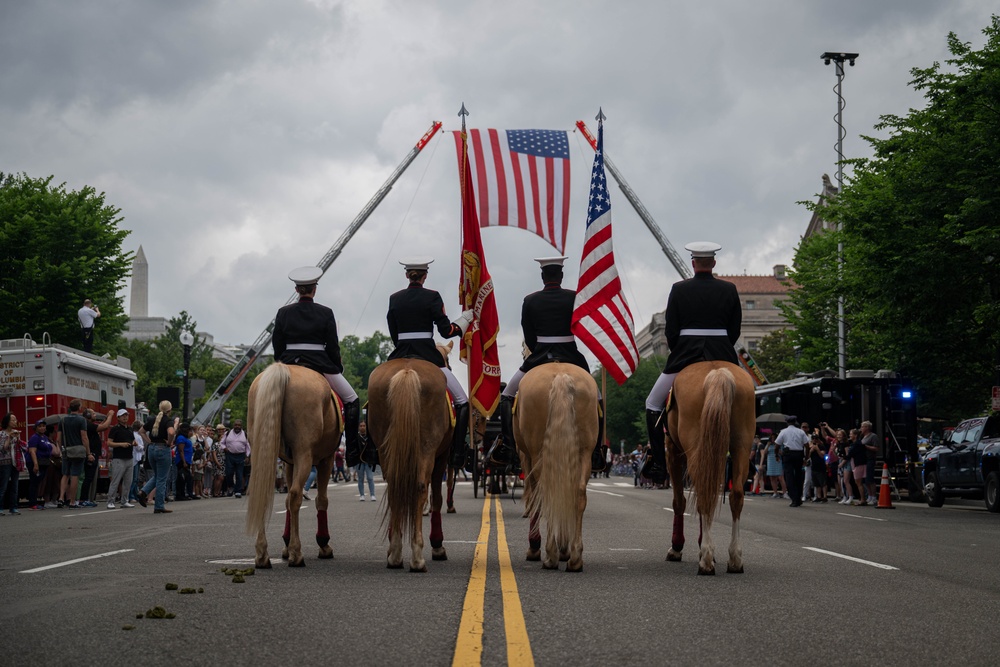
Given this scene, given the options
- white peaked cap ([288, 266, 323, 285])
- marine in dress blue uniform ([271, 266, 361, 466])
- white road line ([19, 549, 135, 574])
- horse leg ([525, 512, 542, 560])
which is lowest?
white road line ([19, 549, 135, 574])

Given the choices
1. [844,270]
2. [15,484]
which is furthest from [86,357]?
[844,270]

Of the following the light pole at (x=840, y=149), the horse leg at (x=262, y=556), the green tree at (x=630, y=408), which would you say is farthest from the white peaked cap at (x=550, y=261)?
the green tree at (x=630, y=408)

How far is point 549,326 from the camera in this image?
10898 millimetres

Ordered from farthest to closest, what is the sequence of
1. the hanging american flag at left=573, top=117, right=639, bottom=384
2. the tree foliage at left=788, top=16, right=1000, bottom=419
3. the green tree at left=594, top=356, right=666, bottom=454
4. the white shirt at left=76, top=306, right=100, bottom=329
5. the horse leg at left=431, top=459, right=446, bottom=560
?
the green tree at left=594, top=356, right=666, bottom=454
the white shirt at left=76, top=306, right=100, bottom=329
the tree foliage at left=788, top=16, right=1000, bottom=419
the hanging american flag at left=573, top=117, right=639, bottom=384
the horse leg at left=431, top=459, right=446, bottom=560

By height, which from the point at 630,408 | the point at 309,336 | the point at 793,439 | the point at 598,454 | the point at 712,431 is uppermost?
the point at 630,408

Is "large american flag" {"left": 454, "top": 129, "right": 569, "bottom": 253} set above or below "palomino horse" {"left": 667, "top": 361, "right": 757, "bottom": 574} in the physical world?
above

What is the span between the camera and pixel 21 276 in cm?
4641

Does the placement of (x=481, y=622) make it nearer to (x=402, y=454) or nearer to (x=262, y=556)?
(x=402, y=454)

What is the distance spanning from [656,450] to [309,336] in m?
3.40

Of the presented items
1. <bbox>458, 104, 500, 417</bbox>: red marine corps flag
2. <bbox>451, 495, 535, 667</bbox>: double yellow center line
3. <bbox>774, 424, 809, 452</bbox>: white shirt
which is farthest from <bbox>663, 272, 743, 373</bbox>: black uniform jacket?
<bbox>774, 424, 809, 452</bbox>: white shirt

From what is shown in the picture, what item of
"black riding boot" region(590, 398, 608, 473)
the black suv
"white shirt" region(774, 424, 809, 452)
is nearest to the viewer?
"black riding boot" region(590, 398, 608, 473)

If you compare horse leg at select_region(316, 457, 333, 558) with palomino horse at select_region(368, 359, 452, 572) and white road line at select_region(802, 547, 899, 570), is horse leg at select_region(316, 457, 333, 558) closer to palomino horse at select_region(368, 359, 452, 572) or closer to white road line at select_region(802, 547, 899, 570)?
palomino horse at select_region(368, 359, 452, 572)

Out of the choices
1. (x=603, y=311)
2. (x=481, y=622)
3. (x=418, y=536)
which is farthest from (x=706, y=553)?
(x=603, y=311)

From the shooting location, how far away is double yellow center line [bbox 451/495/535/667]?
5695 millimetres
